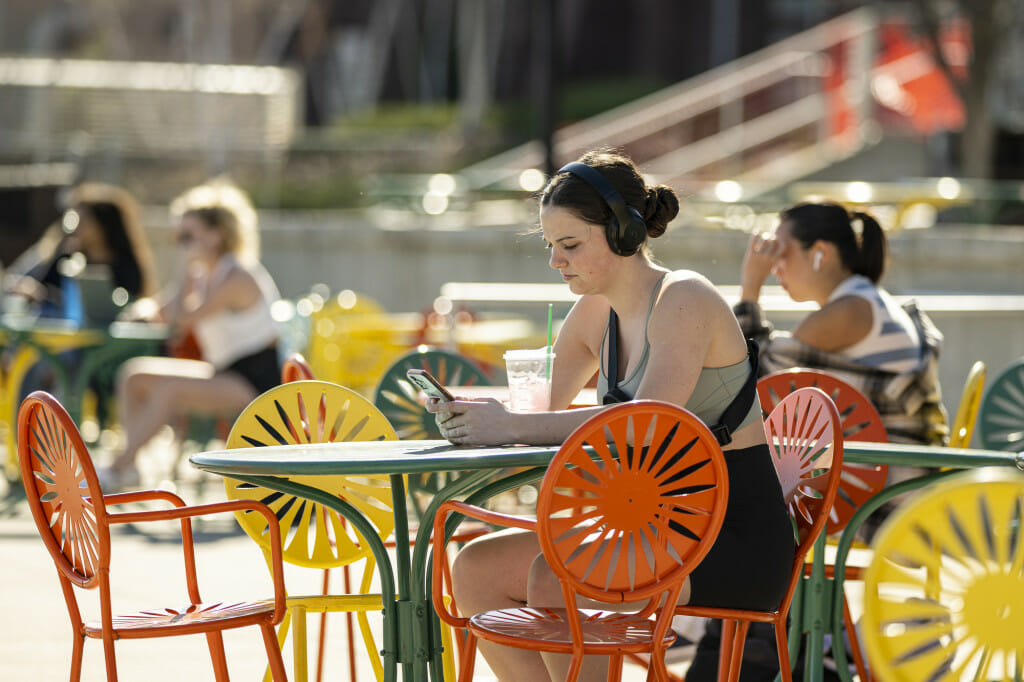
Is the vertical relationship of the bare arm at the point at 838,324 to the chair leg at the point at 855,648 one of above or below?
above

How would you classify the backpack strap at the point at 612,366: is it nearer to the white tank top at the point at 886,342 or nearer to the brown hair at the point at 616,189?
the brown hair at the point at 616,189

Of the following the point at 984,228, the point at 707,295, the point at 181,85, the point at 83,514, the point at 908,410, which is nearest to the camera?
the point at 83,514

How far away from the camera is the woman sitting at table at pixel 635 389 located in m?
3.29

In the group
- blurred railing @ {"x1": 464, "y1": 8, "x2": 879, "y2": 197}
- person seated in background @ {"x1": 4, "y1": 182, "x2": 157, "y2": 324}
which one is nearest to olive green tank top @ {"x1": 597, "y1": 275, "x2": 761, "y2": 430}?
person seated in background @ {"x1": 4, "y1": 182, "x2": 157, "y2": 324}

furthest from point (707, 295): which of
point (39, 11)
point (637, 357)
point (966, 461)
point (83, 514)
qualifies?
point (39, 11)

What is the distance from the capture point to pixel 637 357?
3.47 meters

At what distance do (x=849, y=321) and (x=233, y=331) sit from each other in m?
3.78

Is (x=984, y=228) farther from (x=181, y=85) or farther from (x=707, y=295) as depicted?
(x=181, y=85)

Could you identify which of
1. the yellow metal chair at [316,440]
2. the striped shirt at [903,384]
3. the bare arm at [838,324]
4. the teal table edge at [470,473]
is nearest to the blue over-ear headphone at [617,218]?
the teal table edge at [470,473]

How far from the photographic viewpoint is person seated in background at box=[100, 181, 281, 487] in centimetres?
750

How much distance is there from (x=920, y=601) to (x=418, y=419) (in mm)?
2443

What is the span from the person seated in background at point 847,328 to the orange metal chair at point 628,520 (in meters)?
1.43

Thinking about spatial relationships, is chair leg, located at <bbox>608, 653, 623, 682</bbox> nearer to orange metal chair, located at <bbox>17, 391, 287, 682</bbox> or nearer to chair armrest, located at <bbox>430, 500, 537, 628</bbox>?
chair armrest, located at <bbox>430, 500, 537, 628</bbox>

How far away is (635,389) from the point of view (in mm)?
3455
